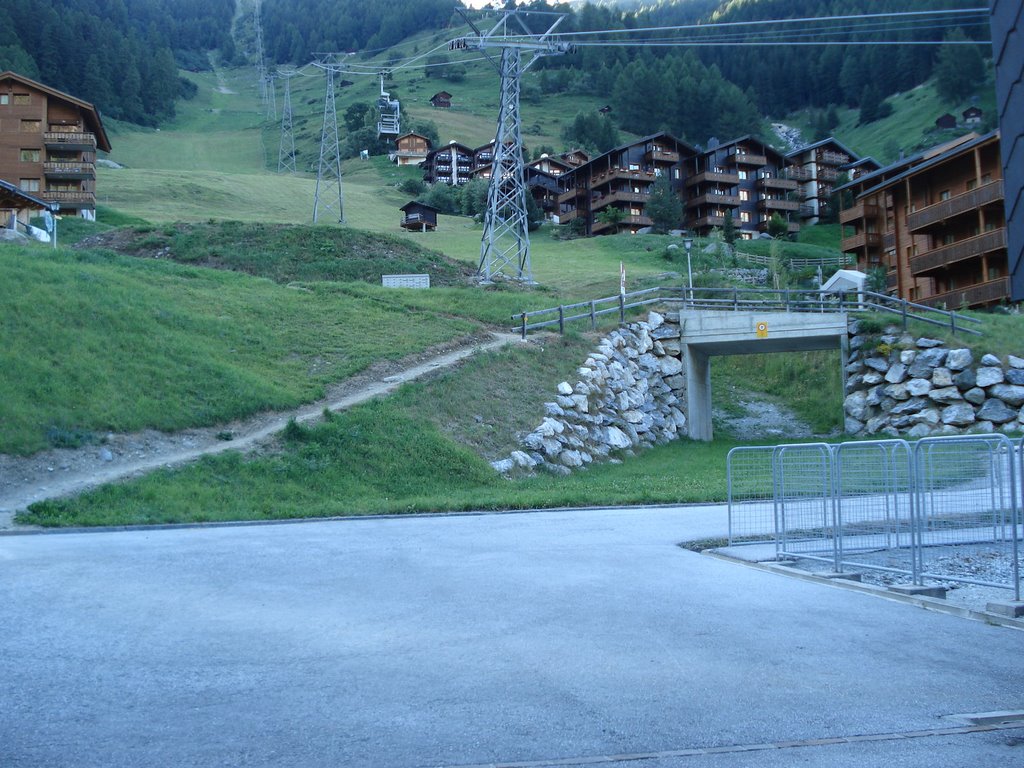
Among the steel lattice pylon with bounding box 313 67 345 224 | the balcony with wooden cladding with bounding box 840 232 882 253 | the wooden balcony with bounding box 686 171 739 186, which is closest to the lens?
the balcony with wooden cladding with bounding box 840 232 882 253

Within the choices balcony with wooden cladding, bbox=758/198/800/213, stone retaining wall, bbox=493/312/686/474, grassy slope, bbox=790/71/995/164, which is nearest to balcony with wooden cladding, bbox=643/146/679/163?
balcony with wooden cladding, bbox=758/198/800/213

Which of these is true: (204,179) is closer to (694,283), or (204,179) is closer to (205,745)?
(694,283)

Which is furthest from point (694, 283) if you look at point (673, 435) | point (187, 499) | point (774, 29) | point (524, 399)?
point (774, 29)

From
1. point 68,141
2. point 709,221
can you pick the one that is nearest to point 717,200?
point 709,221

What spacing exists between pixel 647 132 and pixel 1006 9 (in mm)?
146696

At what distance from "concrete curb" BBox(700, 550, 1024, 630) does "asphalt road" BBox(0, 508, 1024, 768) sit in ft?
0.62

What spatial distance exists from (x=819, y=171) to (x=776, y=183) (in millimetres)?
11553

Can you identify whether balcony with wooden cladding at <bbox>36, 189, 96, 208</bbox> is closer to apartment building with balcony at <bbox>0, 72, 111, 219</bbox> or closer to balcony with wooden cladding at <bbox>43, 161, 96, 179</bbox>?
apartment building with balcony at <bbox>0, 72, 111, 219</bbox>

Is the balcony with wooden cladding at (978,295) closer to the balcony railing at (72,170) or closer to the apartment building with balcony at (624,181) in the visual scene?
the apartment building with balcony at (624,181)

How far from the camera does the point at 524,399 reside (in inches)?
1063

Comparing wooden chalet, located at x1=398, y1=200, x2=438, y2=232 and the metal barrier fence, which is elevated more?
wooden chalet, located at x1=398, y1=200, x2=438, y2=232

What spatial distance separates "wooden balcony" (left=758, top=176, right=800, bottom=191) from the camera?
96812mm

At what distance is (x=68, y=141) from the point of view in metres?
71.2

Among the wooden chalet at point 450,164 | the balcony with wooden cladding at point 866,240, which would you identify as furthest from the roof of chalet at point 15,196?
the wooden chalet at point 450,164
